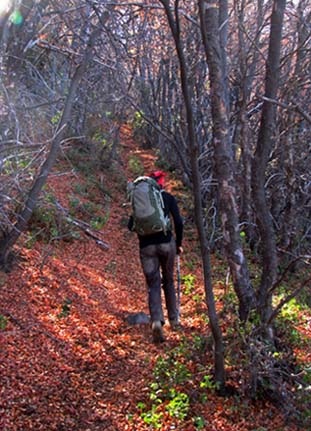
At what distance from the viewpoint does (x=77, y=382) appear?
506 centimetres

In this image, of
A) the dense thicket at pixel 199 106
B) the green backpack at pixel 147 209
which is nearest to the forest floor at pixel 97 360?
the dense thicket at pixel 199 106

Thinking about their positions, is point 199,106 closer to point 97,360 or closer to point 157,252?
point 157,252

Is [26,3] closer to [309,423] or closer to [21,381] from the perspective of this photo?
[21,381]

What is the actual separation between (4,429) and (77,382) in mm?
1069

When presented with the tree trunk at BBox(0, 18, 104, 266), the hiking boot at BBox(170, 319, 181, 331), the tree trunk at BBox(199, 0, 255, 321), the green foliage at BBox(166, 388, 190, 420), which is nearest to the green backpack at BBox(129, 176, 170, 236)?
the hiking boot at BBox(170, 319, 181, 331)

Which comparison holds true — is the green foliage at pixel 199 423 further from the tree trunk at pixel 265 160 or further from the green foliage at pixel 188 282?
the green foliage at pixel 188 282

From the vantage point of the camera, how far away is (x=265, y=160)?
4.94m

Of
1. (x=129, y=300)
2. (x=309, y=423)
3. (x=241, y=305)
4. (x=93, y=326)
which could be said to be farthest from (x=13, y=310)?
(x=309, y=423)

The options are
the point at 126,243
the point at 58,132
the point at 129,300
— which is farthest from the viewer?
the point at 126,243

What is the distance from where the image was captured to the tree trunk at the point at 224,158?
4590mm

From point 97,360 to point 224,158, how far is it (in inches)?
99.9

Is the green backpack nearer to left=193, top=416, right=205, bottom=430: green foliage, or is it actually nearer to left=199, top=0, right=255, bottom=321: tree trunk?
left=199, top=0, right=255, bottom=321: tree trunk

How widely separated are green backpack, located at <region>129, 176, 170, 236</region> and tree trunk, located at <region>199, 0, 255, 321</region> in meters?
1.41

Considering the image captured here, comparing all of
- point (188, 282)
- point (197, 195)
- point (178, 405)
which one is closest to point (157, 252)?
point (178, 405)
